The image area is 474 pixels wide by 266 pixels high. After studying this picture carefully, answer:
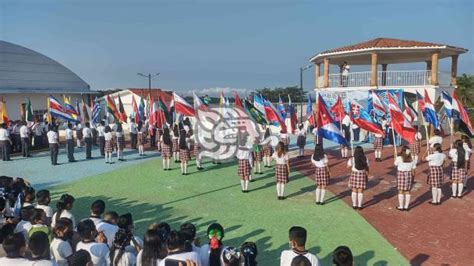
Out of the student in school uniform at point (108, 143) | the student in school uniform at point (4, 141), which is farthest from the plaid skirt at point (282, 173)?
the student in school uniform at point (4, 141)

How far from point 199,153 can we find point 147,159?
9.80 ft

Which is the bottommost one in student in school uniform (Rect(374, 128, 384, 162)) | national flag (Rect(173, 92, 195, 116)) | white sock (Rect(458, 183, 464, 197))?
white sock (Rect(458, 183, 464, 197))

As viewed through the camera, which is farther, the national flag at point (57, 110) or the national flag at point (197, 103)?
the national flag at point (57, 110)

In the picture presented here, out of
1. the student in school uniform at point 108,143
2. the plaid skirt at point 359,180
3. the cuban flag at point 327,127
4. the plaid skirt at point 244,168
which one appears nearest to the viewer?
the plaid skirt at point 359,180

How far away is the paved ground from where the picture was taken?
7.26 metres

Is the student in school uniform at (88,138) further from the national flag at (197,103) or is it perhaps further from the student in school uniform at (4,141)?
the national flag at (197,103)

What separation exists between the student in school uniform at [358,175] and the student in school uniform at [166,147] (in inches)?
264

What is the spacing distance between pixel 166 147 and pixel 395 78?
46.9 ft

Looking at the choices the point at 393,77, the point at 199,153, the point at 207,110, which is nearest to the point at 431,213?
the point at 199,153

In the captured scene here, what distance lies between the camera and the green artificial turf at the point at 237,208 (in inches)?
300

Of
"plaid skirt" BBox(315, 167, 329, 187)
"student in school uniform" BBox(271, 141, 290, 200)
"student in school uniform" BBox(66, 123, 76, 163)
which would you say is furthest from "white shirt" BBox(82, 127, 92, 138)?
"plaid skirt" BBox(315, 167, 329, 187)

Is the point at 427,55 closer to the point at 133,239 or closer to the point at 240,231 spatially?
the point at 240,231

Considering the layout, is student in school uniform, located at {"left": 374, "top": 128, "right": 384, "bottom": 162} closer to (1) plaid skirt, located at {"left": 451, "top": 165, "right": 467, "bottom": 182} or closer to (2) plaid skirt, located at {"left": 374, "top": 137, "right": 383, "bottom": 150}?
(2) plaid skirt, located at {"left": 374, "top": 137, "right": 383, "bottom": 150}

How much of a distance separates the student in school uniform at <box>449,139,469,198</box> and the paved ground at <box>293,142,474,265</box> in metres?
0.30
